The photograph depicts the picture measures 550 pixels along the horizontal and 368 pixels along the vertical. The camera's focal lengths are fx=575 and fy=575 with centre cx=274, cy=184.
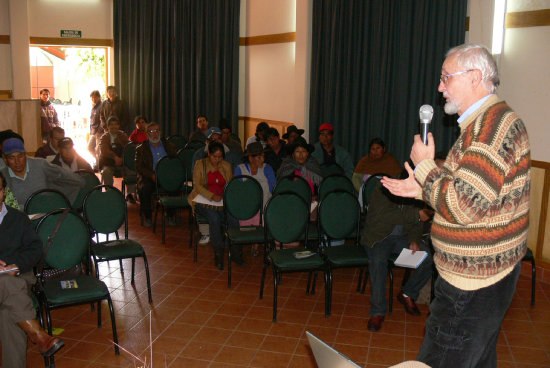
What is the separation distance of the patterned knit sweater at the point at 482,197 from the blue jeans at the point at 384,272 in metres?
2.50

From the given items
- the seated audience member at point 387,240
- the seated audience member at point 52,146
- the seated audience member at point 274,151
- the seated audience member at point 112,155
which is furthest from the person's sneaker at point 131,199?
the seated audience member at point 387,240

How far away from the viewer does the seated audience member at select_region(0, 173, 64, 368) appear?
3.63 metres

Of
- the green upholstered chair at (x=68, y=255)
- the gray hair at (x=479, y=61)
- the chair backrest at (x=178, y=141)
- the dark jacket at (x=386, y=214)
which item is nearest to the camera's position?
the gray hair at (x=479, y=61)

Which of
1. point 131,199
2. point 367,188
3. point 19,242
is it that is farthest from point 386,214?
point 131,199

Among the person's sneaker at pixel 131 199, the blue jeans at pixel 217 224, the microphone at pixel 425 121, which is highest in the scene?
the microphone at pixel 425 121

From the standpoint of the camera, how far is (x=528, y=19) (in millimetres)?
5484

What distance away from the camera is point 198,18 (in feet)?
37.1

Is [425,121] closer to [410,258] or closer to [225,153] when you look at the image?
[410,258]

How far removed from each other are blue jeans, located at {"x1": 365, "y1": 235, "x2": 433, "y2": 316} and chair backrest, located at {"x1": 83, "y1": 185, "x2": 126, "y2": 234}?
222 centimetres

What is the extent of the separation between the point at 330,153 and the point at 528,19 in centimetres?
280

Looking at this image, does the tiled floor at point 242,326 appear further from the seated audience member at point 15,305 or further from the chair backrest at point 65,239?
the chair backrest at point 65,239

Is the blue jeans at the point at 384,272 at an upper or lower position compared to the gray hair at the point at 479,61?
lower

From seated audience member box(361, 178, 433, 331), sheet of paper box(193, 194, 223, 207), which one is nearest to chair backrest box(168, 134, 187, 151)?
sheet of paper box(193, 194, 223, 207)

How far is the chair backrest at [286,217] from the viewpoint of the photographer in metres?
5.06
